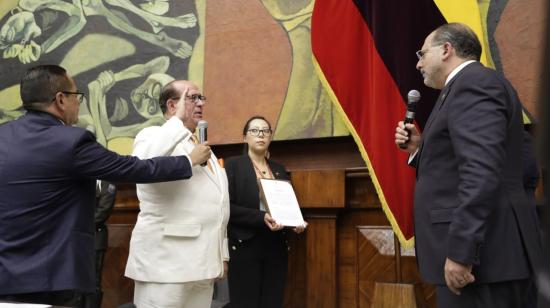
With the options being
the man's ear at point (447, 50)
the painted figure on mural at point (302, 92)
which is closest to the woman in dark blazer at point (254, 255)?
the painted figure on mural at point (302, 92)

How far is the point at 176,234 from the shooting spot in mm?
2559

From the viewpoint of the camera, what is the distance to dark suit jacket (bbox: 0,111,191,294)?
2.09 m

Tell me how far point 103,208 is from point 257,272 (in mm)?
1562

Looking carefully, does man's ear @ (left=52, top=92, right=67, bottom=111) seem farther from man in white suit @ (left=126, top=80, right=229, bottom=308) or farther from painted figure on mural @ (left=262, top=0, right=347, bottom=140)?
painted figure on mural @ (left=262, top=0, right=347, bottom=140)

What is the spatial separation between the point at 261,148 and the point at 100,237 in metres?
1.68

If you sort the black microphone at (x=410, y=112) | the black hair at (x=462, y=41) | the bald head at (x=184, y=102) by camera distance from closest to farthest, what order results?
the black hair at (x=462, y=41) → the black microphone at (x=410, y=112) → the bald head at (x=184, y=102)

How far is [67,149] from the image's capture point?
7.16 ft

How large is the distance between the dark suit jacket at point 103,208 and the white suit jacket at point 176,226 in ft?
5.91

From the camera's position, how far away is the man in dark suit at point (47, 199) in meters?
2.09

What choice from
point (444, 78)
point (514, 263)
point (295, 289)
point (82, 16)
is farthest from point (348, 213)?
point (82, 16)

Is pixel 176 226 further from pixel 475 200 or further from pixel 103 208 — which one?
pixel 103 208

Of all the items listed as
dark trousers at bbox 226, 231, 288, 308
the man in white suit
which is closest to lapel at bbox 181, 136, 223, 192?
the man in white suit

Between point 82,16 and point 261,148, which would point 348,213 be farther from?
point 82,16

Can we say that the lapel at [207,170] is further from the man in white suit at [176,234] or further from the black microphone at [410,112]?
the black microphone at [410,112]
